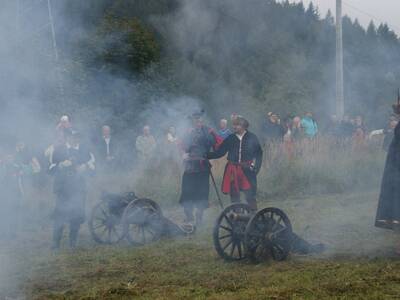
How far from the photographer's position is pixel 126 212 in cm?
934

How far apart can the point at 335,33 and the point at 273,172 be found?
4.77 m

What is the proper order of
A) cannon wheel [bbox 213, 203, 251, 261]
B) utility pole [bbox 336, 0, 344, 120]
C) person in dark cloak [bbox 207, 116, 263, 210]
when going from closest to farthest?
cannon wheel [bbox 213, 203, 251, 261] < person in dark cloak [bbox 207, 116, 263, 210] < utility pole [bbox 336, 0, 344, 120]

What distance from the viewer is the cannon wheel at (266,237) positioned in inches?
297

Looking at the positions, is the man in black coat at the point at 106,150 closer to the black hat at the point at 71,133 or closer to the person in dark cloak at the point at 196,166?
the black hat at the point at 71,133

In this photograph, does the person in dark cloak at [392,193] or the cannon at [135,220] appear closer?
the person in dark cloak at [392,193]

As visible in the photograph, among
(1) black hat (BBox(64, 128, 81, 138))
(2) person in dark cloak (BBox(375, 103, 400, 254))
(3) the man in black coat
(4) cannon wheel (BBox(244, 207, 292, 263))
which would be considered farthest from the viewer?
(3) the man in black coat

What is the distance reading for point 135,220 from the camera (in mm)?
9391

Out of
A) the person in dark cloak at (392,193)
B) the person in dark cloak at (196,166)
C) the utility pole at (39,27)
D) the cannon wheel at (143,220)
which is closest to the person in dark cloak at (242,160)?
the person in dark cloak at (196,166)

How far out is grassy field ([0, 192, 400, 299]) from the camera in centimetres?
620

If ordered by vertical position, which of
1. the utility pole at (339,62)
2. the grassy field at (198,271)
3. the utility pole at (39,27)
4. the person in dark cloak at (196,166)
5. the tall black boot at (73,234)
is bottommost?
the grassy field at (198,271)

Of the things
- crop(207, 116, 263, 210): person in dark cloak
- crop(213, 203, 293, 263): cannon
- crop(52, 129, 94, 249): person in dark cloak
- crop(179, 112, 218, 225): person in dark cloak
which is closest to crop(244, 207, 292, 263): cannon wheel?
crop(213, 203, 293, 263): cannon

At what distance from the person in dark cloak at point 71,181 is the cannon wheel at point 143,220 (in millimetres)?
801

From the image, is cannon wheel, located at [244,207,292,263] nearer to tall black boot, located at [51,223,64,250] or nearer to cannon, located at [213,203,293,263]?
cannon, located at [213,203,293,263]

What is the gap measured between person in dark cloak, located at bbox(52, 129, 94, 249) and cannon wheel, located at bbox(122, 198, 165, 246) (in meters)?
0.80
